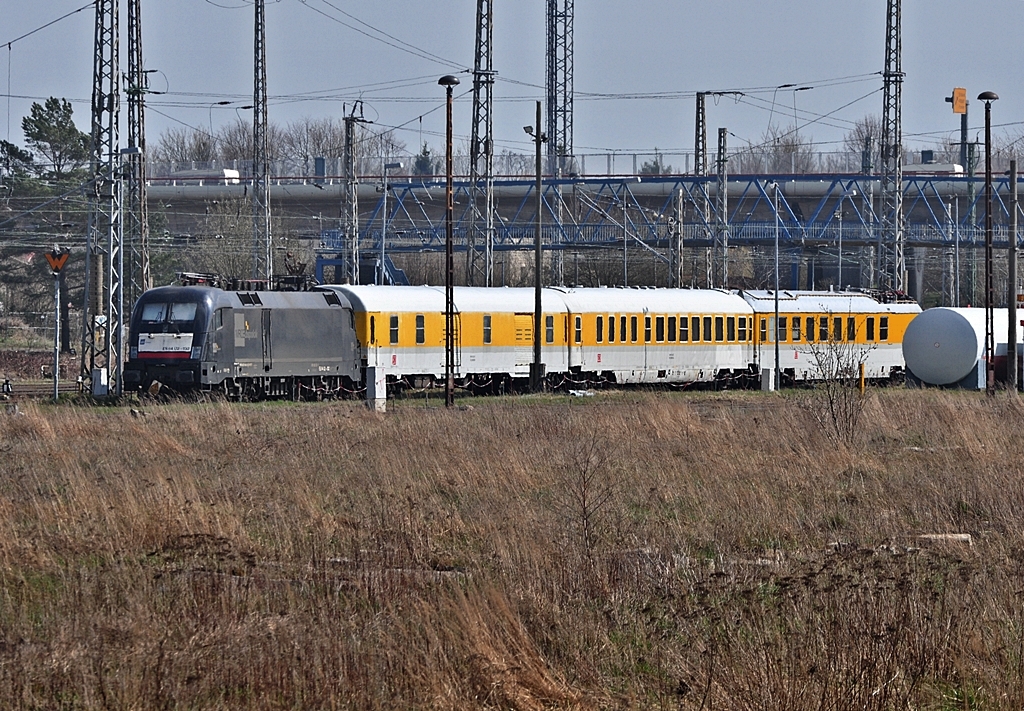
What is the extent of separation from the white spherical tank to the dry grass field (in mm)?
20925

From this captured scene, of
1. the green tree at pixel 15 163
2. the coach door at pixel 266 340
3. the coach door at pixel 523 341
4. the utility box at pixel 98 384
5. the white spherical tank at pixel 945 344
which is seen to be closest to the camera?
the coach door at pixel 266 340

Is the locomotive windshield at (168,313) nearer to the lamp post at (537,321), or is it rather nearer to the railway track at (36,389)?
the railway track at (36,389)

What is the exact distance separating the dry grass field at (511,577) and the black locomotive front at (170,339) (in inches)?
474

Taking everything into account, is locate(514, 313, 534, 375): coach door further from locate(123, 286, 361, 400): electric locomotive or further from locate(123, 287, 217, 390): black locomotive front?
locate(123, 287, 217, 390): black locomotive front

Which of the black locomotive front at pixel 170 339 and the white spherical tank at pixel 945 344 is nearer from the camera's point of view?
the black locomotive front at pixel 170 339

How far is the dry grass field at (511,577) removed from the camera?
748 centimetres

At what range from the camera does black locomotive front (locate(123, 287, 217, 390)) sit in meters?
32.4

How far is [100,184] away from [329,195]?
70.6 m

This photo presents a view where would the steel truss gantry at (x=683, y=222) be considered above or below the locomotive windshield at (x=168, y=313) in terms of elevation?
Answer: above

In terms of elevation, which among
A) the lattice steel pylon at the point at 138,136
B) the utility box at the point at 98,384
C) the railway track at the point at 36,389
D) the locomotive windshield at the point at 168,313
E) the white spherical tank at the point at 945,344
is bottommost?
the railway track at the point at 36,389

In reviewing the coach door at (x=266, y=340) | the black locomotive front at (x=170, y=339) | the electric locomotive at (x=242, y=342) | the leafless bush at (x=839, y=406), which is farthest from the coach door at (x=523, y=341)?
the leafless bush at (x=839, y=406)

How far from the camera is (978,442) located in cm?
2081

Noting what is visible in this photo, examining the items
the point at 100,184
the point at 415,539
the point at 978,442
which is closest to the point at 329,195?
the point at 100,184

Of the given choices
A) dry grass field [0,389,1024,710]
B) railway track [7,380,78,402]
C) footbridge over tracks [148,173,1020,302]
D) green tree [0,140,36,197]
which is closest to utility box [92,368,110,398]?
railway track [7,380,78,402]
